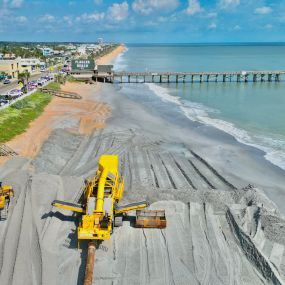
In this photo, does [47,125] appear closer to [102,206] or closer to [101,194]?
[101,194]

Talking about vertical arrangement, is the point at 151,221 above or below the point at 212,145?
above

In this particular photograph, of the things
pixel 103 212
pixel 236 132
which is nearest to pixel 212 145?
pixel 236 132

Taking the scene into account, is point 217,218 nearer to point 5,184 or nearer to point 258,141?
point 5,184

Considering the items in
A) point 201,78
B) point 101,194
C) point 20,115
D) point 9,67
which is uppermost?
point 9,67

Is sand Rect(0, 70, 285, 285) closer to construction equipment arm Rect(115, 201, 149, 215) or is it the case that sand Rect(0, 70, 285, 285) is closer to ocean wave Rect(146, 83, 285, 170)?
construction equipment arm Rect(115, 201, 149, 215)

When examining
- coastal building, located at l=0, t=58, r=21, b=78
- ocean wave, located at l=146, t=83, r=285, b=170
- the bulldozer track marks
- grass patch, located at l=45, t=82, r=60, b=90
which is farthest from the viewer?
coastal building, located at l=0, t=58, r=21, b=78

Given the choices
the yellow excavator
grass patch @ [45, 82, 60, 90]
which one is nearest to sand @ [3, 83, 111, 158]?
grass patch @ [45, 82, 60, 90]
